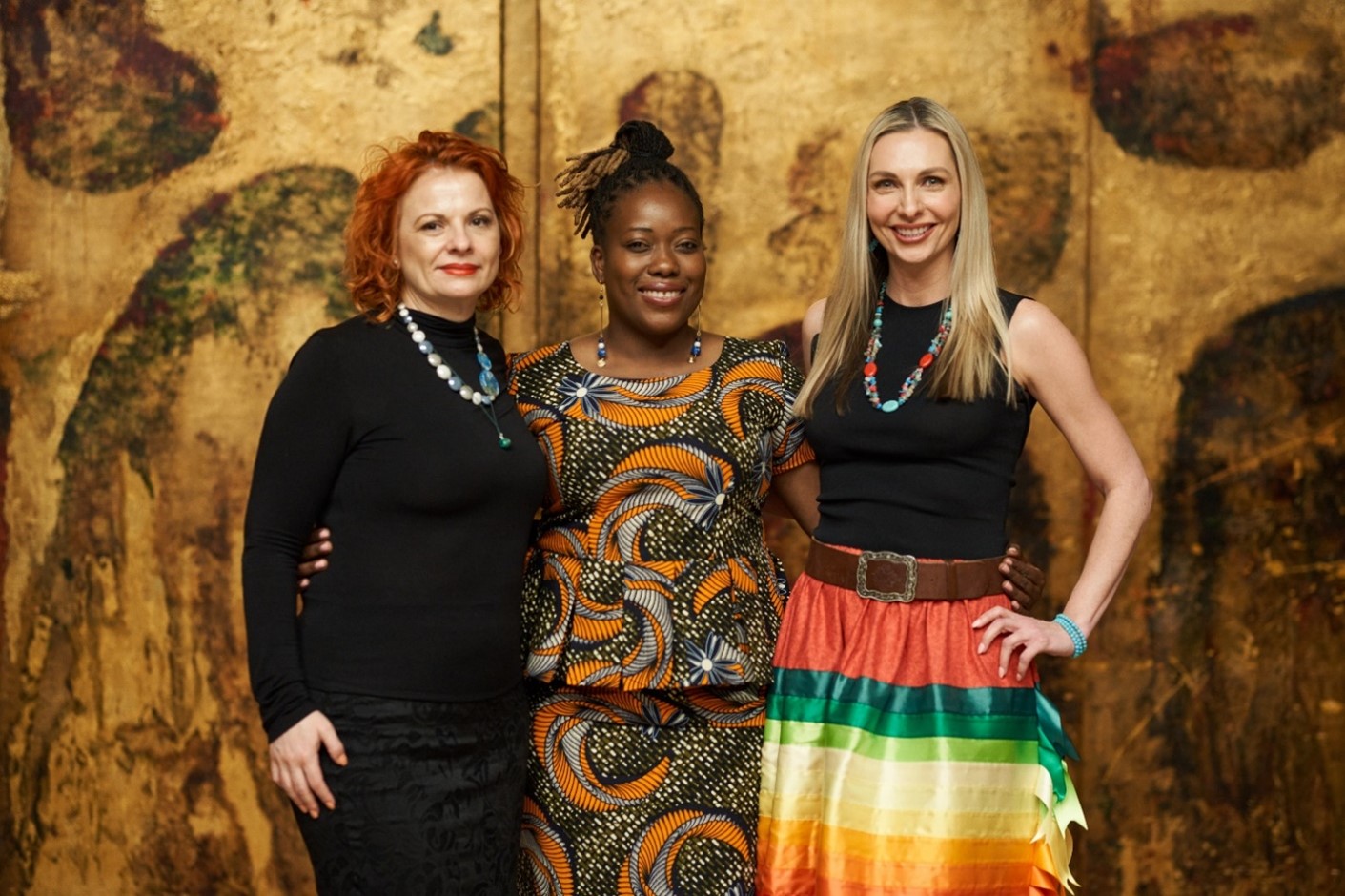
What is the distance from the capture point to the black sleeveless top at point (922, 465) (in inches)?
110

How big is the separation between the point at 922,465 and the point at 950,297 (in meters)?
0.35

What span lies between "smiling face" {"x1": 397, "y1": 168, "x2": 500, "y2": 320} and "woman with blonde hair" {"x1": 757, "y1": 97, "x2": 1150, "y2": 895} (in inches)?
30.0

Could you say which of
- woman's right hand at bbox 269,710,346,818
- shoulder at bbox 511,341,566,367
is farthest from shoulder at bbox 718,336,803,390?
woman's right hand at bbox 269,710,346,818

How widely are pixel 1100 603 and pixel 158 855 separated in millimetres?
2986

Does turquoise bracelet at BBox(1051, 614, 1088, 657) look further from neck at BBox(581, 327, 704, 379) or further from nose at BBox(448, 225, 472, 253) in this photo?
nose at BBox(448, 225, 472, 253)

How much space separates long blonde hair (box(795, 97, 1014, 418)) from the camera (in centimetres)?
280

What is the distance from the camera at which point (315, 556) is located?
8.74 ft

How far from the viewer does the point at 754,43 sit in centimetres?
420

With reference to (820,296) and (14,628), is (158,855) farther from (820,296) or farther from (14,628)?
(820,296)

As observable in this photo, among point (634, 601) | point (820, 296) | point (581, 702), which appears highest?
point (820, 296)

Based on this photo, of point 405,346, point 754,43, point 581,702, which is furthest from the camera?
point 754,43

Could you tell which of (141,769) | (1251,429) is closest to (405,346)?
(141,769)

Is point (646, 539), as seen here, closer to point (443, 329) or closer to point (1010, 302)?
point (443, 329)

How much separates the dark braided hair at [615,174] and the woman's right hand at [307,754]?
1.19 m
